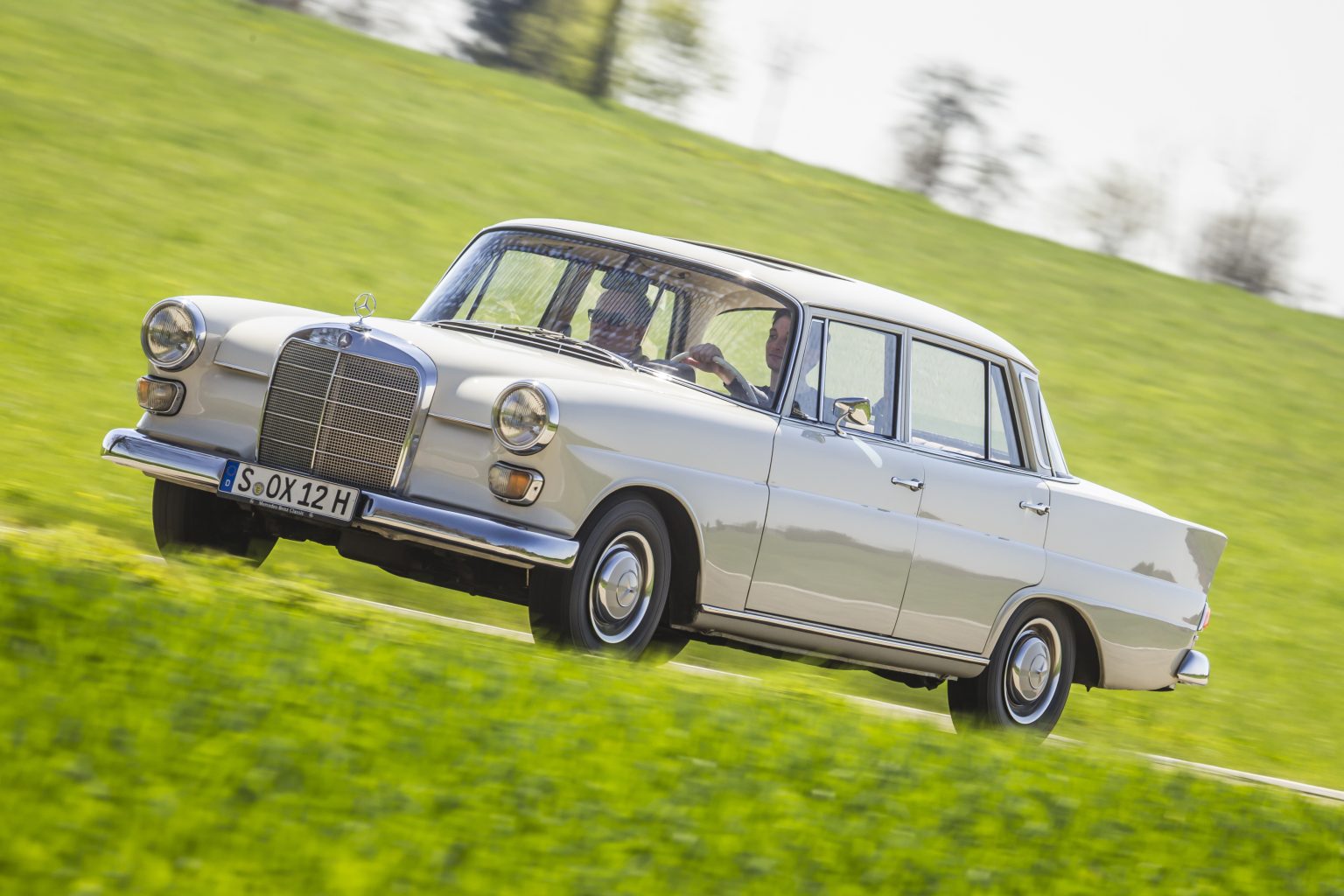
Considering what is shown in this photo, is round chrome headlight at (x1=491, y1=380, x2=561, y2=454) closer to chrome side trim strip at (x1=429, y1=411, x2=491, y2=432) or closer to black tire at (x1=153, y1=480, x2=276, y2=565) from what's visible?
chrome side trim strip at (x1=429, y1=411, x2=491, y2=432)

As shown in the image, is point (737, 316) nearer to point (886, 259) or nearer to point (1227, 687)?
point (1227, 687)

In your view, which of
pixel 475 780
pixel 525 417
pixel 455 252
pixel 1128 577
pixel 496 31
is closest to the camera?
pixel 475 780

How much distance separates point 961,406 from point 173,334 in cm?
370

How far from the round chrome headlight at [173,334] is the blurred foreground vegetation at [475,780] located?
851 mm

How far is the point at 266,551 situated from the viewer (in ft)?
24.3

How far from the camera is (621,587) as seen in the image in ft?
20.5

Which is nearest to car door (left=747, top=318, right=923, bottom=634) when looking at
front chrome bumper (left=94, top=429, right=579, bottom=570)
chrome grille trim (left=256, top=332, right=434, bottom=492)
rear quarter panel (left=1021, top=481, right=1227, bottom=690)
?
rear quarter panel (left=1021, top=481, right=1227, bottom=690)

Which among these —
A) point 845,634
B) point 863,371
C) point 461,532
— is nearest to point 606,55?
point 863,371

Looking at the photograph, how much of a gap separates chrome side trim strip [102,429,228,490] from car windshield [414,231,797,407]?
144 cm

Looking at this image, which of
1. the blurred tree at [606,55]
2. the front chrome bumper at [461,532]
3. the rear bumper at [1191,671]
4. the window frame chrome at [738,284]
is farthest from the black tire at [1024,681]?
the blurred tree at [606,55]

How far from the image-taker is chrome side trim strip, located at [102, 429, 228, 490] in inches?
245

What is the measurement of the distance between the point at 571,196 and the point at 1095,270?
11972mm

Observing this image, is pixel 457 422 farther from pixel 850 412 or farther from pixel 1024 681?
pixel 1024 681

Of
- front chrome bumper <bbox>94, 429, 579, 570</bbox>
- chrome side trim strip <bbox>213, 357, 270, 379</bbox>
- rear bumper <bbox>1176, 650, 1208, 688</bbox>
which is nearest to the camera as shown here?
front chrome bumper <bbox>94, 429, 579, 570</bbox>
